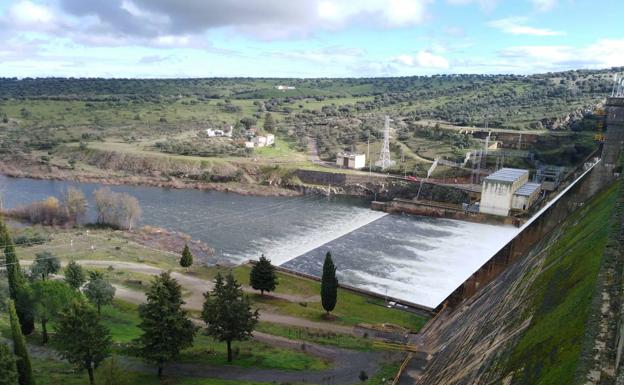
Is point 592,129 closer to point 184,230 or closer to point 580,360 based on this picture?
point 184,230

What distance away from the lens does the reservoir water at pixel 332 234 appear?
3597 cm

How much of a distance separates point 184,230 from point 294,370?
30.1m

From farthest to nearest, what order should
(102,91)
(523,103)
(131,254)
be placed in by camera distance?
(102,91) < (523,103) < (131,254)

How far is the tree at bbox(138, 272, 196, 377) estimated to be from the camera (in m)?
18.6

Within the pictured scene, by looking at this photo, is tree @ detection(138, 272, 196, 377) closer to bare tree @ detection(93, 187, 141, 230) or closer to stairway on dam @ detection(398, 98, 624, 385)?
stairway on dam @ detection(398, 98, 624, 385)

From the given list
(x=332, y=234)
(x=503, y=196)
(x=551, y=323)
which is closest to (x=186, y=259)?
(x=332, y=234)

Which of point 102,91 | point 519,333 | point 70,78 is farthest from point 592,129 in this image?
point 70,78

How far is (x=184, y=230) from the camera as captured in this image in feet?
157

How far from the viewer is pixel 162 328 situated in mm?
18672

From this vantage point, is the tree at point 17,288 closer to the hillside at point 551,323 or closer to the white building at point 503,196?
the hillside at point 551,323

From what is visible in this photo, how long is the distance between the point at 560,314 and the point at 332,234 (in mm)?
35895

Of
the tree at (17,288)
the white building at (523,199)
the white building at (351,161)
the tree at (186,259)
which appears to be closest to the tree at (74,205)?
the tree at (186,259)

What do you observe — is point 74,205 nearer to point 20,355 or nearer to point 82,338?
point 82,338

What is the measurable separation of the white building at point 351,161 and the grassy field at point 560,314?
57.4 metres
